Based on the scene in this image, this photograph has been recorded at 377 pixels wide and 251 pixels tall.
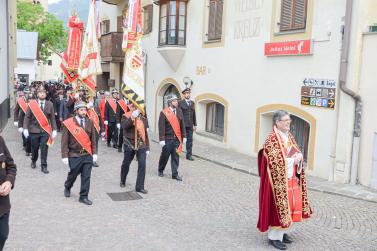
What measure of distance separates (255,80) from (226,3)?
295cm

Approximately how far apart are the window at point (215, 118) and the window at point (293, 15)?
441cm

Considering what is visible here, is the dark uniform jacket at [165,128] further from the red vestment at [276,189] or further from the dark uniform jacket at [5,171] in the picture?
the dark uniform jacket at [5,171]

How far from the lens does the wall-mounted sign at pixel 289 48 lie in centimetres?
1076

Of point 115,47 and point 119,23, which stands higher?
point 119,23

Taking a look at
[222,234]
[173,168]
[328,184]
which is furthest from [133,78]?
[328,184]

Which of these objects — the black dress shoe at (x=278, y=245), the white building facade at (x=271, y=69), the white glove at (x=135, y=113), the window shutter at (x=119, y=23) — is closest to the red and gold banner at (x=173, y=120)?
the white glove at (x=135, y=113)

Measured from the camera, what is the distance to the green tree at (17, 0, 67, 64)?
5141 cm

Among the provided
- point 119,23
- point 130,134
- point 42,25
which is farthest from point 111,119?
A: point 42,25

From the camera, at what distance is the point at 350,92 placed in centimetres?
956

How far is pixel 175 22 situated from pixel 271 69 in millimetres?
5907

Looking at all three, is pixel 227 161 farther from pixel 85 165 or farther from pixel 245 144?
pixel 85 165

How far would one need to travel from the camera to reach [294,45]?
11148mm

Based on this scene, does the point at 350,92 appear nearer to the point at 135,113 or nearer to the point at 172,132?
the point at 172,132

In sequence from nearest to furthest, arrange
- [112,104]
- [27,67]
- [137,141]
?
[137,141] < [112,104] < [27,67]
